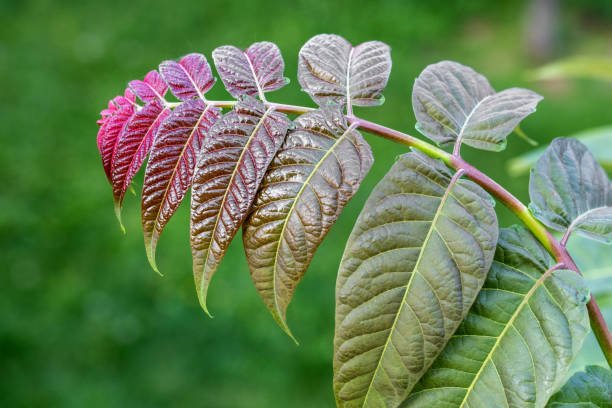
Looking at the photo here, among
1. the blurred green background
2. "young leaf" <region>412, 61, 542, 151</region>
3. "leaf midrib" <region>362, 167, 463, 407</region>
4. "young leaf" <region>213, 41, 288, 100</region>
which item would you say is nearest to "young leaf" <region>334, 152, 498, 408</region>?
"leaf midrib" <region>362, 167, 463, 407</region>

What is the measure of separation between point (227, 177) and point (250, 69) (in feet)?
0.60

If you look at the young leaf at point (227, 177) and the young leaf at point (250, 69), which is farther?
the young leaf at point (250, 69)

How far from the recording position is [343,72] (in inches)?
32.3

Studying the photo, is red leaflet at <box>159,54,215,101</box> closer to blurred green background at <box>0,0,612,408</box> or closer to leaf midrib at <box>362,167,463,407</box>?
leaf midrib at <box>362,167,463,407</box>

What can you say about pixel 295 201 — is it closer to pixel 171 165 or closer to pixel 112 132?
pixel 171 165

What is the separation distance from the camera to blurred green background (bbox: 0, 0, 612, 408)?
317 centimetres

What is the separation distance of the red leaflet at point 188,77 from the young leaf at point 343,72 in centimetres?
13

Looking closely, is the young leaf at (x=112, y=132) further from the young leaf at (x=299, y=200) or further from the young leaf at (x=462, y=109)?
the young leaf at (x=462, y=109)

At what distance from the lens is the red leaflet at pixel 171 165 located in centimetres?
72

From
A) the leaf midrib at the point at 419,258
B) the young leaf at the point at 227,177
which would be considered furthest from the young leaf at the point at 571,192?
the young leaf at the point at 227,177

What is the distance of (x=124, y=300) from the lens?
349 cm

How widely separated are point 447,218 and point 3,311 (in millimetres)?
3318

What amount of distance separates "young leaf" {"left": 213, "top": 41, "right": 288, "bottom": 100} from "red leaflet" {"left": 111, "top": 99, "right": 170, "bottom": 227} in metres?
0.10

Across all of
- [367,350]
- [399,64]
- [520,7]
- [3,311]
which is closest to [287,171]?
[367,350]
